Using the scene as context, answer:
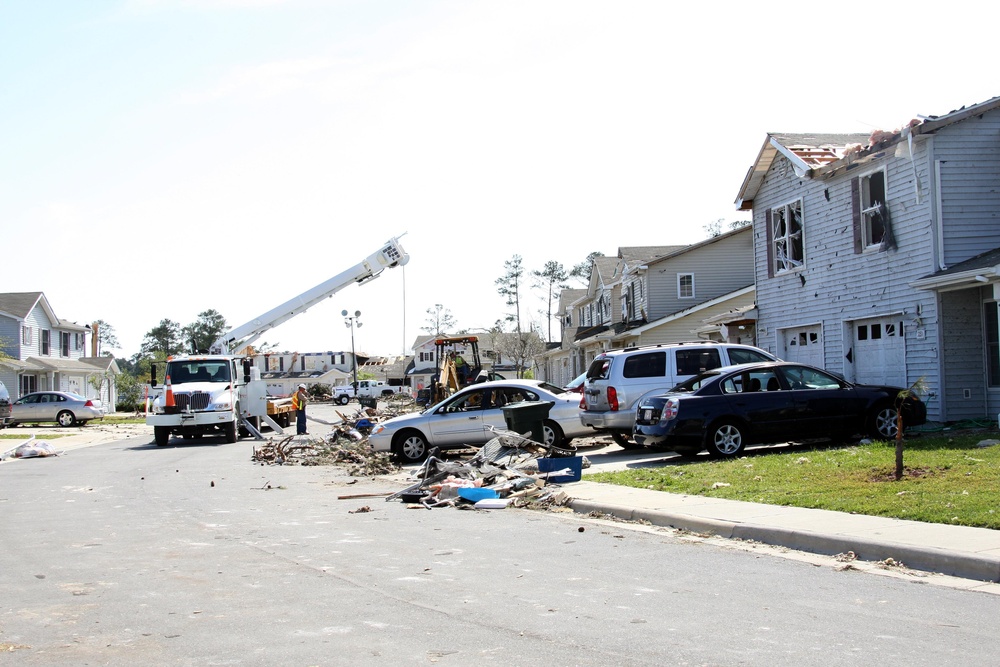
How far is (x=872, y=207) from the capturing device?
19453 mm

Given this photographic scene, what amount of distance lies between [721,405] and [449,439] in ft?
18.4

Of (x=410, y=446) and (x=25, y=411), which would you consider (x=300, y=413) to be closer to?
(x=410, y=446)

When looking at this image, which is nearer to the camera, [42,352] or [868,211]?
[868,211]

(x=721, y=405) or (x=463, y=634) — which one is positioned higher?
(x=721, y=405)

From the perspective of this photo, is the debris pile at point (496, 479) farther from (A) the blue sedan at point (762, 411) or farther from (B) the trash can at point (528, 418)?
(A) the blue sedan at point (762, 411)

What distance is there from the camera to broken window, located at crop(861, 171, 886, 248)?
19.4 m

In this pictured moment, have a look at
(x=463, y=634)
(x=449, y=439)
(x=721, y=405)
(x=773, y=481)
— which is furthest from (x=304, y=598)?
(x=449, y=439)

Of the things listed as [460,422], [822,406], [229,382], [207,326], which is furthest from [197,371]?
[207,326]

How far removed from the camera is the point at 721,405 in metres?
15.2

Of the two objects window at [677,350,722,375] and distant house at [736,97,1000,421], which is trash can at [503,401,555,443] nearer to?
window at [677,350,722,375]

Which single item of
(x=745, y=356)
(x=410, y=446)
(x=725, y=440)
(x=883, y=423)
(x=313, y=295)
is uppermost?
(x=313, y=295)

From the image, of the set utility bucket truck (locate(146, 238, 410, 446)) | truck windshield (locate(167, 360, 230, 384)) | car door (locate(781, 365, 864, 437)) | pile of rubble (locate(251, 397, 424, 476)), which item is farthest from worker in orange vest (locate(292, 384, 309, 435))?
car door (locate(781, 365, 864, 437))

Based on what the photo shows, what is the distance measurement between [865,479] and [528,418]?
591 centimetres

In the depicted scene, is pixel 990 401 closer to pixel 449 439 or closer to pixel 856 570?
pixel 449 439
